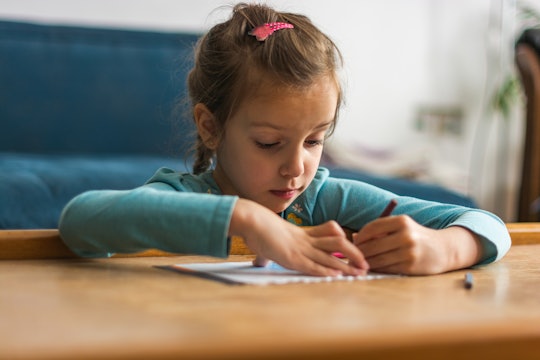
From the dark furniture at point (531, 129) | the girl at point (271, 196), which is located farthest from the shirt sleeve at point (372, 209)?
the dark furniture at point (531, 129)

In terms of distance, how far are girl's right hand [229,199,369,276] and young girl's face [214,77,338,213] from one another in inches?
10.0

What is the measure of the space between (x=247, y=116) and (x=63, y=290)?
53 cm

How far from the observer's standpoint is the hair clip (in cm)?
124

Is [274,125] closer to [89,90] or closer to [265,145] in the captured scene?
[265,145]

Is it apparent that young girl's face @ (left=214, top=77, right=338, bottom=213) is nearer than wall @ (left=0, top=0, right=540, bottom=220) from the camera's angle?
Yes

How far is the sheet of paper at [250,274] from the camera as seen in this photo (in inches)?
32.7

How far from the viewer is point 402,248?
37.6 inches

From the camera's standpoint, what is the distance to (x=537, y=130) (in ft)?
9.82

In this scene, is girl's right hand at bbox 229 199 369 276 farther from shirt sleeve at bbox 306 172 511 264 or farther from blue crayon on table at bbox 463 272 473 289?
shirt sleeve at bbox 306 172 511 264

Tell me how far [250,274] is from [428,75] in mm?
3169

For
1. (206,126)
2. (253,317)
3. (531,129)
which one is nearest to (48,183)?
(206,126)

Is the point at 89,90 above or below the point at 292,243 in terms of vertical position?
below

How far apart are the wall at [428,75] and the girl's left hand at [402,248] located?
2.53m

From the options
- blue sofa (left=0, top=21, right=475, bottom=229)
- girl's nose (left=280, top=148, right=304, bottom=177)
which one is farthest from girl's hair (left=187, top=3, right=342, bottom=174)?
blue sofa (left=0, top=21, right=475, bottom=229)
